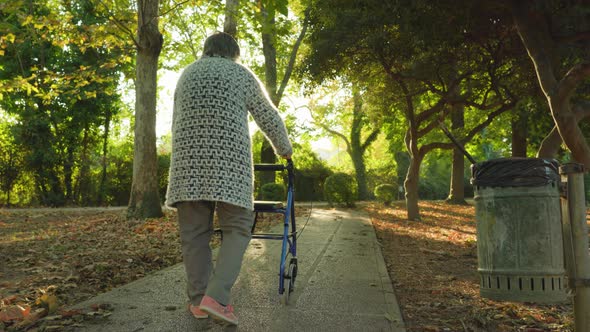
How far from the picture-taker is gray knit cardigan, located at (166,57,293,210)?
3.70 m

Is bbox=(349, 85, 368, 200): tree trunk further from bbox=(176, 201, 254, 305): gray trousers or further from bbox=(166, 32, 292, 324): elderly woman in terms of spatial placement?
bbox=(176, 201, 254, 305): gray trousers

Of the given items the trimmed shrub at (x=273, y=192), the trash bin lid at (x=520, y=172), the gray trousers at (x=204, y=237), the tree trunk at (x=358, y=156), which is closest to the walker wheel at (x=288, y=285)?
the gray trousers at (x=204, y=237)

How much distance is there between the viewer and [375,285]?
5543mm

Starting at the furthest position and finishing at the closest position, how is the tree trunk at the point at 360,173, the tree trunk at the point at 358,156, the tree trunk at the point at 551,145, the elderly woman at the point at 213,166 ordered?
the tree trunk at the point at 358,156 < the tree trunk at the point at 360,173 < the tree trunk at the point at 551,145 < the elderly woman at the point at 213,166

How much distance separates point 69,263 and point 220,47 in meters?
3.99

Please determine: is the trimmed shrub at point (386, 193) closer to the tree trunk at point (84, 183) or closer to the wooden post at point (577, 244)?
the tree trunk at point (84, 183)

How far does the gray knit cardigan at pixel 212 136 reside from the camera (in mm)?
3703

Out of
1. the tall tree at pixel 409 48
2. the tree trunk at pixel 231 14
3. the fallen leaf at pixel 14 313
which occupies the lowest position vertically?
the fallen leaf at pixel 14 313

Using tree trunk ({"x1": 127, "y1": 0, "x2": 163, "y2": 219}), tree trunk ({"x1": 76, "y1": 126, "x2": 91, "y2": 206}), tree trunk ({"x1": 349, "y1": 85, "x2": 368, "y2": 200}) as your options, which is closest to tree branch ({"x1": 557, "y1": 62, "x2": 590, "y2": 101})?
tree trunk ({"x1": 127, "y1": 0, "x2": 163, "y2": 219})

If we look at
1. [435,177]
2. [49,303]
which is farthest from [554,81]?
[435,177]

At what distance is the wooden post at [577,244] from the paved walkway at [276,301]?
121 centimetres

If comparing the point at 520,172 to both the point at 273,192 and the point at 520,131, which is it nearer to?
the point at 273,192

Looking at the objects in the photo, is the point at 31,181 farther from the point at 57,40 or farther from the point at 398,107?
the point at 398,107

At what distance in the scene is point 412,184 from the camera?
1503 cm
